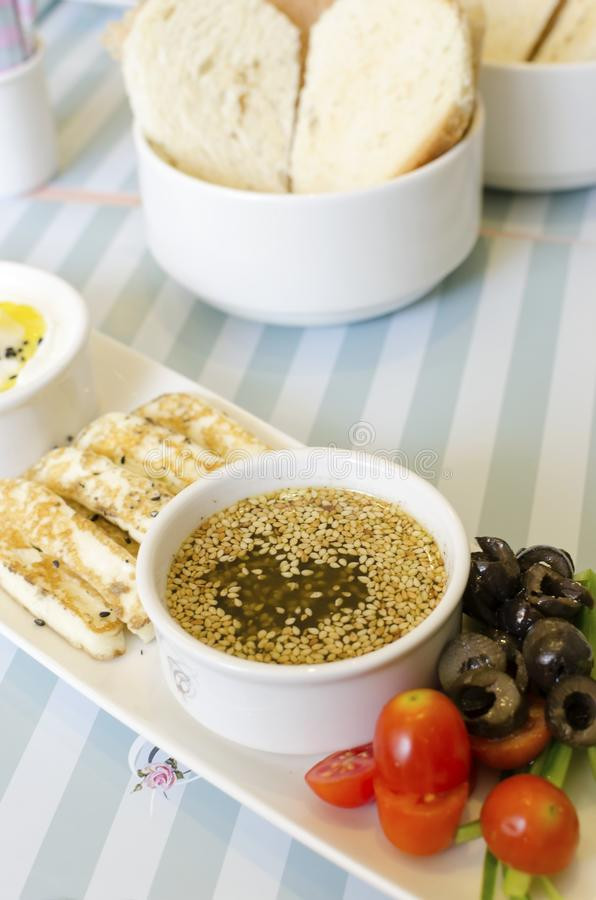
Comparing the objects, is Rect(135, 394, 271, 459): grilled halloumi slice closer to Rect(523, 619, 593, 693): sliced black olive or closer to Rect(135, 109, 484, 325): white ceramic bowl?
Rect(135, 109, 484, 325): white ceramic bowl

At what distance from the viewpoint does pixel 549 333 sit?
8.23ft

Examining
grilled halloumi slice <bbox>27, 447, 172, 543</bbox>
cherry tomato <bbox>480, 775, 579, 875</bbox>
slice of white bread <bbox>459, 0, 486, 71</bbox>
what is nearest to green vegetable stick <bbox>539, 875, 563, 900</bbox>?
cherry tomato <bbox>480, 775, 579, 875</bbox>

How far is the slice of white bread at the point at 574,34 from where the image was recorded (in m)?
2.73

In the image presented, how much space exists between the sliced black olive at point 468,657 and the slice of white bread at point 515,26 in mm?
1835

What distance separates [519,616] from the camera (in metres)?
1.53

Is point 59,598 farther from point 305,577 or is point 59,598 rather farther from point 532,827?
point 532,827

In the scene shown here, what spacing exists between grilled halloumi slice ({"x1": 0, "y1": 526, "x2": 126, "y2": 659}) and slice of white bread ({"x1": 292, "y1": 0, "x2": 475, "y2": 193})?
117cm

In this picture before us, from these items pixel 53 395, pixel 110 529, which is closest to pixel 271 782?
pixel 110 529

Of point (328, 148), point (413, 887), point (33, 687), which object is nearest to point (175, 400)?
point (33, 687)

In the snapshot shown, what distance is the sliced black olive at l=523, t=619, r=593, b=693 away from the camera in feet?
4.74

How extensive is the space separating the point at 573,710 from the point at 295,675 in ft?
1.27

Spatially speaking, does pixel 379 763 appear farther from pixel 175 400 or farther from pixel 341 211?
pixel 341 211

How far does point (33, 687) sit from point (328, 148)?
144 centimetres

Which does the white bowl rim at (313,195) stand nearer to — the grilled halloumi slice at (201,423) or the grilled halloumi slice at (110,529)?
the grilled halloumi slice at (201,423)
